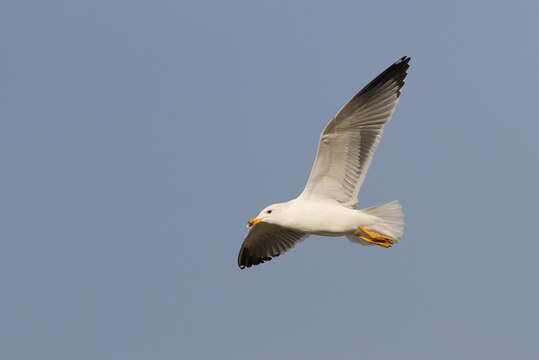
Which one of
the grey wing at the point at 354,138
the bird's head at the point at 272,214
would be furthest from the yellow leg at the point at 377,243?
the bird's head at the point at 272,214

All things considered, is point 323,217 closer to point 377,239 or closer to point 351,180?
point 351,180

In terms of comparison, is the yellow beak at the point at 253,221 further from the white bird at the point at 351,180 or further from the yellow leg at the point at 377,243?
the yellow leg at the point at 377,243

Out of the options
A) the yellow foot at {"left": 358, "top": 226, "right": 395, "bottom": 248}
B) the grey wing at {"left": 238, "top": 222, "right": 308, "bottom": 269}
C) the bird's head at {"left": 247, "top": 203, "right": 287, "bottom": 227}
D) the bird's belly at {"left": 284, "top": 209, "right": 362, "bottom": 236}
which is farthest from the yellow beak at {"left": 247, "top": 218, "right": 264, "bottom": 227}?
the grey wing at {"left": 238, "top": 222, "right": 308, "bottom": 269}

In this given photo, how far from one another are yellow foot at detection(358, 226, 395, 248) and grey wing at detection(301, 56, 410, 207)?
1.18 ft

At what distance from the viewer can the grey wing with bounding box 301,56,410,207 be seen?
31.1 ft

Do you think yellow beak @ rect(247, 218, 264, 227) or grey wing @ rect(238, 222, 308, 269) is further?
grey wing @ rect(238, 222, 308, 269)

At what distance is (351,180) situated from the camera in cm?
978

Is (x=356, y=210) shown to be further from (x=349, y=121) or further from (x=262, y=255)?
(x=262, y=255)

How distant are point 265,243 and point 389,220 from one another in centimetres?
237

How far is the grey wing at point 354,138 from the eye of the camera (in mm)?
9477

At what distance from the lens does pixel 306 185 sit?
9.77 m

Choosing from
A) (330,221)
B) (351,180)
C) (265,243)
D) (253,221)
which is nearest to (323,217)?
(330,221)

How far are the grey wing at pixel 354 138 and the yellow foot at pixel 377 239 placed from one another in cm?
36

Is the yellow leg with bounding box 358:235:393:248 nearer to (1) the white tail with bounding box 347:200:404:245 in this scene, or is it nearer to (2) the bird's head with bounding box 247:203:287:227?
(1) the white tail with bounding box 347:200:404:245
